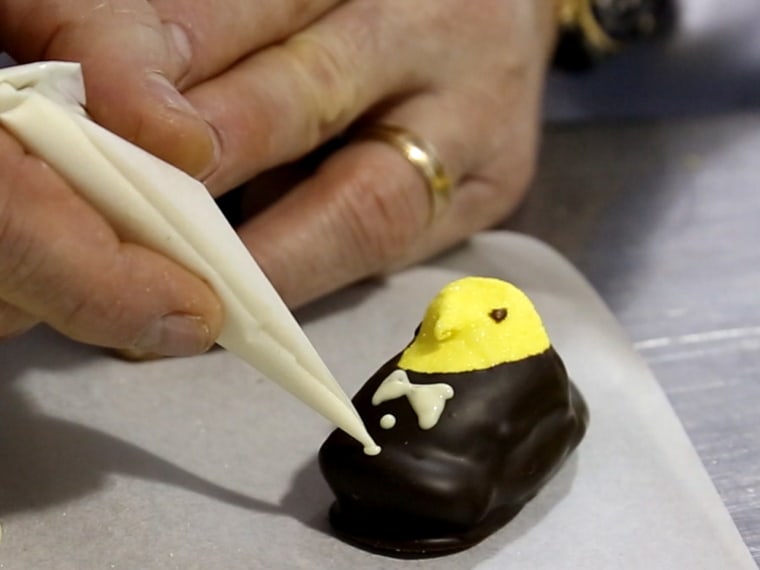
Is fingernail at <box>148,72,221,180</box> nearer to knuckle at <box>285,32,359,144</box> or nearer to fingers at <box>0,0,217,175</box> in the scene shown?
fingers at <box>0,0,217,175</box>

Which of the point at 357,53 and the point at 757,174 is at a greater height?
the point at 357,53

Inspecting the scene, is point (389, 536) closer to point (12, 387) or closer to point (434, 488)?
point (434, 488)

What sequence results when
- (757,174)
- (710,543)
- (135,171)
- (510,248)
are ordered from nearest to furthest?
1. (135,171)
2. (710,543)
3. (510,248)
4. (757,174)

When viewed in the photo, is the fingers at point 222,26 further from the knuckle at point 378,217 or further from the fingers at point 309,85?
the knuckle at point 378,217

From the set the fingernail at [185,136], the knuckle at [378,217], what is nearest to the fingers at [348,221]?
the knuckle at [378,217]

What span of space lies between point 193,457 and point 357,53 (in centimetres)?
38

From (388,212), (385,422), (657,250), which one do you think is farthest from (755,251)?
(385,422)

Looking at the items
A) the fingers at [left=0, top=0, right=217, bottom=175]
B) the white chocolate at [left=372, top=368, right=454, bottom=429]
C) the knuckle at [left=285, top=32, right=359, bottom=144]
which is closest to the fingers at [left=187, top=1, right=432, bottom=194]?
the knuckle at [left=285, top=32, right=359, bottom=144]

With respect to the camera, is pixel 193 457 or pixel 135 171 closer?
pixel 135 171

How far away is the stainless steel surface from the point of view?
90 cm

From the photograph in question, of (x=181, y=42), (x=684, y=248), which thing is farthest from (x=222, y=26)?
(x=684, y=248)

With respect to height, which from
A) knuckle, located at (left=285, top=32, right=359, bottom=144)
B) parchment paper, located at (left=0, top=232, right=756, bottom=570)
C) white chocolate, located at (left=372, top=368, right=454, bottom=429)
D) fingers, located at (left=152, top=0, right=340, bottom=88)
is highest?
fingers, located at (left=152, top=0, right=340, bottom=88)

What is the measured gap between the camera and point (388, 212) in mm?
980

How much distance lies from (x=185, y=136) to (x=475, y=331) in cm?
23
